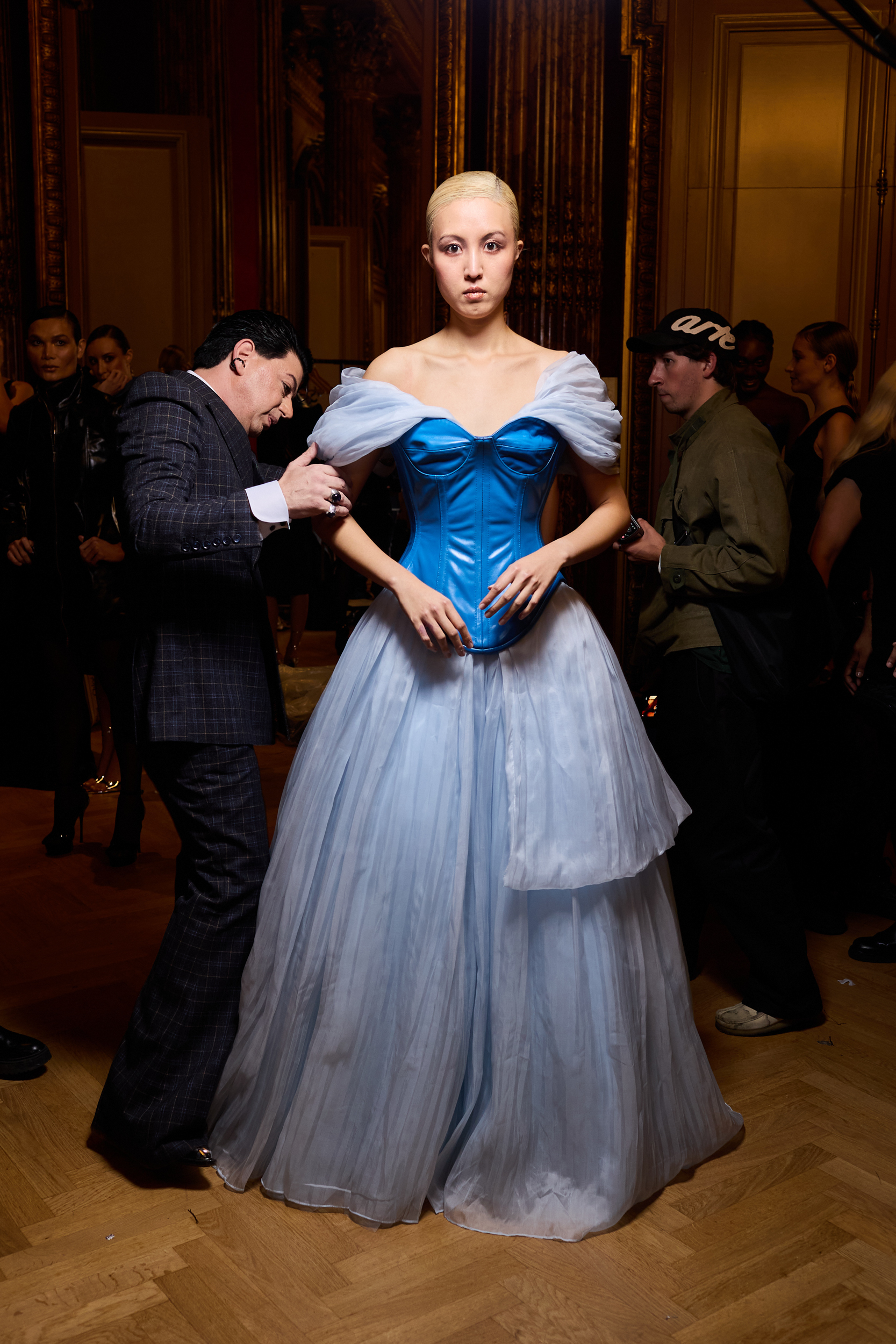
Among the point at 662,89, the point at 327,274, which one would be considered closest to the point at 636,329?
the point at 662,89

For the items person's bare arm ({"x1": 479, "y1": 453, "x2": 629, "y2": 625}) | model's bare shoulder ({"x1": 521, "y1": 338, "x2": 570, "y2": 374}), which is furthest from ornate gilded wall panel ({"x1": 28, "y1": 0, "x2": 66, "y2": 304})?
person's bare arm ({"x1": 479, "y1": 453, "x2": 629, "y2": 625})

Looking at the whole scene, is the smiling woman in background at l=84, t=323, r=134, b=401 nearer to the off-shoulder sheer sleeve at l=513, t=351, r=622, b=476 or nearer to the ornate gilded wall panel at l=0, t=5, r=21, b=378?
the ornate gilded wall panel at l=0, t=5, r=21, b=378

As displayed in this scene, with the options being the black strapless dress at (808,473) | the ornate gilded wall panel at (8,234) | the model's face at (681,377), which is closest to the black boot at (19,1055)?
the model's face at (681,377)

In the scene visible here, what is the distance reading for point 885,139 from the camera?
5367mm

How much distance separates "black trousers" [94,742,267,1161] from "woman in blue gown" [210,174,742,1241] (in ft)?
0.18

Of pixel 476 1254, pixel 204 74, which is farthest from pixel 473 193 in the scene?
pixel 204 74

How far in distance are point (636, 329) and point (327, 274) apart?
6.51m

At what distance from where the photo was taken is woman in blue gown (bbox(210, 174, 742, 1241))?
1.90 m

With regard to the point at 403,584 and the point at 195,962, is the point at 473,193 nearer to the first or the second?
the point at 403,584

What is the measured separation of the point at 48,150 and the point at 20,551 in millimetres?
2612

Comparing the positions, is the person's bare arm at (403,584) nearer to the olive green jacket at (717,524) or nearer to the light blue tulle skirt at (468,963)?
the light blue tulle skirt at (468,963)

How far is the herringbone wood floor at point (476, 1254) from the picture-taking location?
1.69m

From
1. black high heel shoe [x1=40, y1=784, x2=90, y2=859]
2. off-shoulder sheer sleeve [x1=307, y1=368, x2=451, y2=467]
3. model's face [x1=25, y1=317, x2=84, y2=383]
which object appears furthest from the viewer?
black high heel shoe [x1=40, y1=784, x2=90, y2=859]

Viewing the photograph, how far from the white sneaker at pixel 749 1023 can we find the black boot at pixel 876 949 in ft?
1.66
